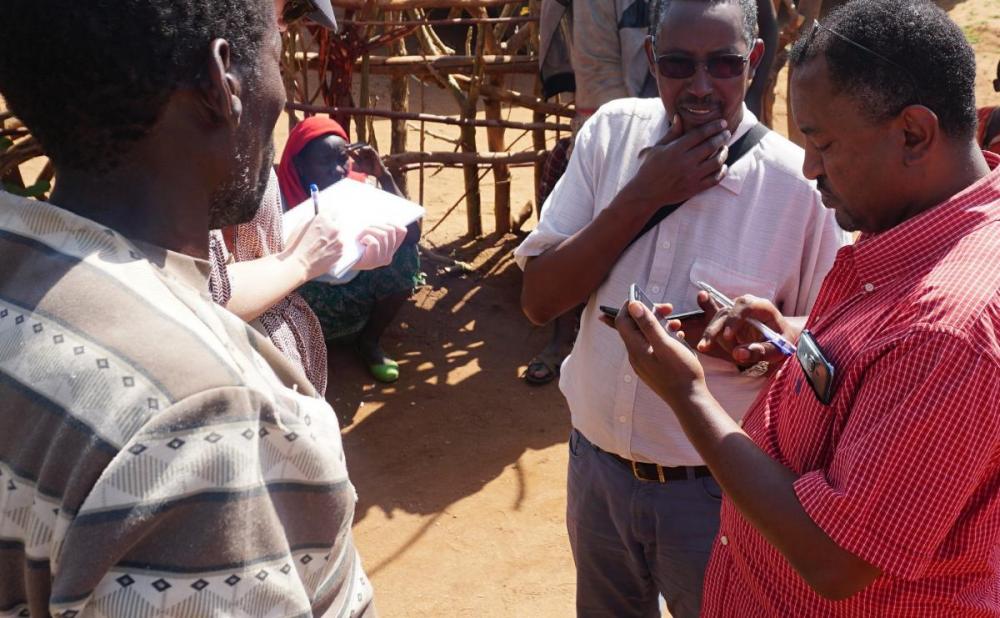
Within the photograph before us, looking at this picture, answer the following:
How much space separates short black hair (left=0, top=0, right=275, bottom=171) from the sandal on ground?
14.2 feet

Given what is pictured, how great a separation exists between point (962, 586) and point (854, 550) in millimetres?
269

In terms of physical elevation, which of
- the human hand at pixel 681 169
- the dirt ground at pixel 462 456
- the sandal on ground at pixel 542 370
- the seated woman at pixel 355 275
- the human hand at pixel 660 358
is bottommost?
the dirt ground at pixel 462 456

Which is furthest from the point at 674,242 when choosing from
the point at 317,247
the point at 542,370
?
the point at 542,370

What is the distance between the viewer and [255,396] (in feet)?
3.43

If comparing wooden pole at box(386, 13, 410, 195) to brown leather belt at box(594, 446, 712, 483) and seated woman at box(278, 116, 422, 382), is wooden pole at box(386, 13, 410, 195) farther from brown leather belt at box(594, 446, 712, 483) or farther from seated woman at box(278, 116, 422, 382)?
brown leather belt at box(594, 446, 712, 483)

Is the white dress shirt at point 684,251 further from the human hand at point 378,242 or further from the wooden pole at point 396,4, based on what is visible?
the wooden pole at point 396,4

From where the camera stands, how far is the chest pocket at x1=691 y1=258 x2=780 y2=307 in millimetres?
2186

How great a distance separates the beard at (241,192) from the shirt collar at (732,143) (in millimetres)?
1178

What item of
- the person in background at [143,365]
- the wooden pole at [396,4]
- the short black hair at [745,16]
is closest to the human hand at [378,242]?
the short black hair at [745,16]

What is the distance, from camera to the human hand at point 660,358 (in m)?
1.73

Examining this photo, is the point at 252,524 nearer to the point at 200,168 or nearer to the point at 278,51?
the point at 200,168

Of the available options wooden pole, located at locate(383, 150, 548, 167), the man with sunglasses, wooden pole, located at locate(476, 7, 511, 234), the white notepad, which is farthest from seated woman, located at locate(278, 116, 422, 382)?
the man with sunglasses

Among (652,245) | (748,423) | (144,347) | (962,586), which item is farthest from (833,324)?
(144,347)

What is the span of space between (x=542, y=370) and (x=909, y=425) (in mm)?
4118
